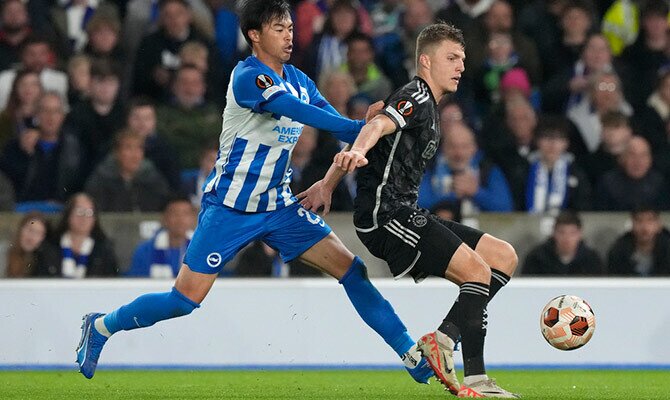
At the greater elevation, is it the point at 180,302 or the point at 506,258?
the point at 506,258

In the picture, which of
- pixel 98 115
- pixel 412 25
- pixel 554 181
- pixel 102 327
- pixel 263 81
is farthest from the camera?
pixel 412 25

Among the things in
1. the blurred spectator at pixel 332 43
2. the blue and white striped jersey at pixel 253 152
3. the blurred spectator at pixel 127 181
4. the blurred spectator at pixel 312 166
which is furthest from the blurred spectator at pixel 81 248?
the blue and white striped jersey at pixel 253 152

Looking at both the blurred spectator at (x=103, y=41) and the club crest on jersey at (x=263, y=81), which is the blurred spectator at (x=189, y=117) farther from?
the club crest on jersey at (x=263, y=81)

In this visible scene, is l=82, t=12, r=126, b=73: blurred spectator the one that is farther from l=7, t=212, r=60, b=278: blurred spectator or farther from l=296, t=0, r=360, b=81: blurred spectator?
l=7, t=212, r=60, b=278: blurred spectator

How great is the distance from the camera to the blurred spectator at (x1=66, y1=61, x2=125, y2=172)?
11883 mm

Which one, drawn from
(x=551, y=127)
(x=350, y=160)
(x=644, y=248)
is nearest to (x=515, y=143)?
(x=551, y=127)

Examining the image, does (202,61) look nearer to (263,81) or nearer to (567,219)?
(567,219)

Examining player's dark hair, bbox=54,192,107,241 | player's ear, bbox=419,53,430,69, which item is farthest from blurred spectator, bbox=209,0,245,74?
player's ear, bbox=419,53,430,69

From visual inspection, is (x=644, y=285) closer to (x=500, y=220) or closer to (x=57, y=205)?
(x=500, y=220)

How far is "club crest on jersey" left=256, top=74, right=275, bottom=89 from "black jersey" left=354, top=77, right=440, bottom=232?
647 millimetres

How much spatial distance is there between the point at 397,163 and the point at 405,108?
1.09 ft

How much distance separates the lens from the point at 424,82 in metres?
7.12

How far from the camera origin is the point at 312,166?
37.3ft

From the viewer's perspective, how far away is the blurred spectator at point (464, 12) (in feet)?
42.2
